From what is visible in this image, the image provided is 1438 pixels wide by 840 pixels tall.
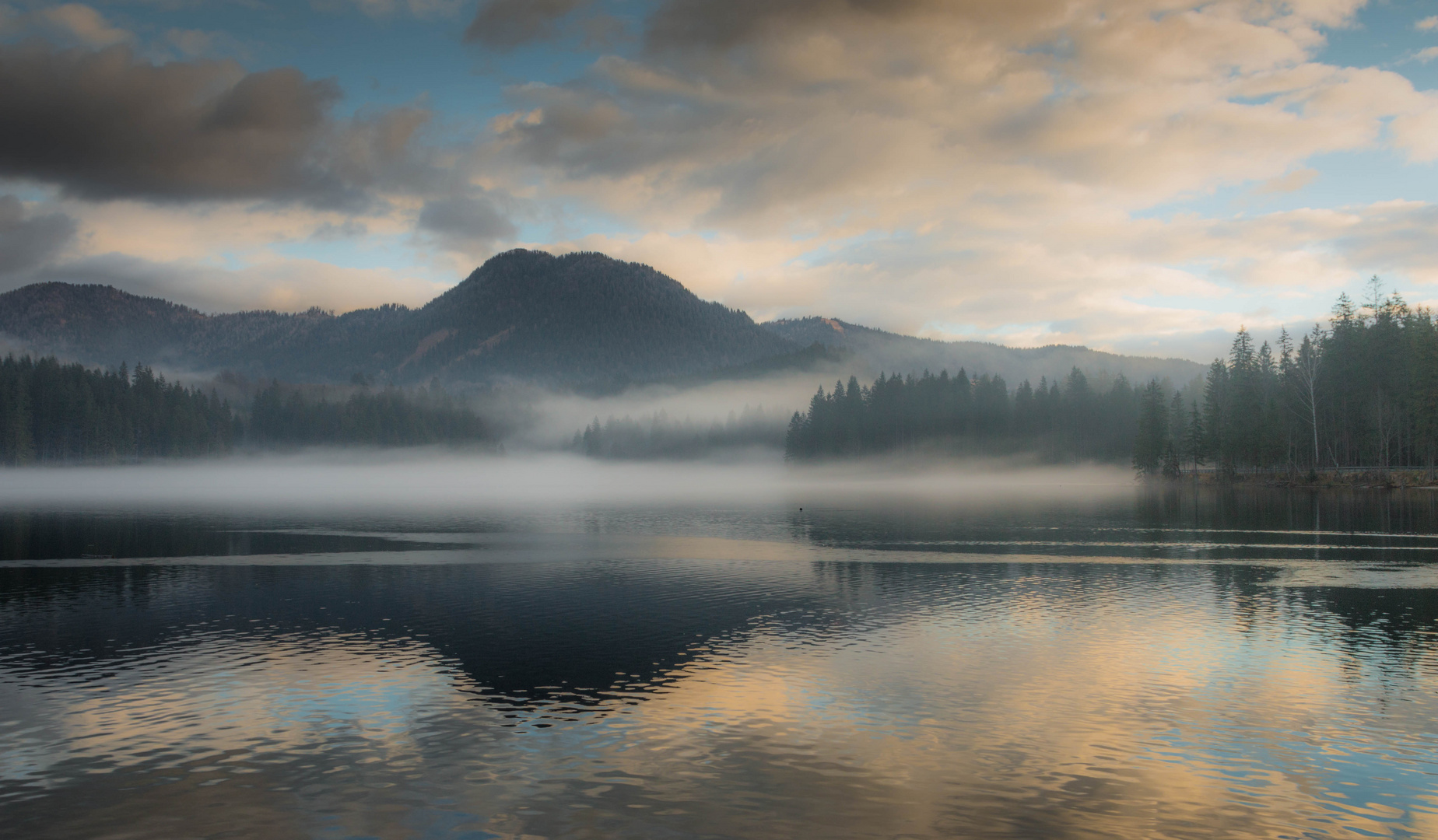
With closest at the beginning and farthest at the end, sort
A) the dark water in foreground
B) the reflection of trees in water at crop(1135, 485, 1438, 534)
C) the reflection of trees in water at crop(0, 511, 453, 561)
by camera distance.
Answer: the dark water in foreground
the reflection of trees in water at crop(0, 511, 453, 561)
the reflection of trees in water at crop(1135, 485, 1438, 534)

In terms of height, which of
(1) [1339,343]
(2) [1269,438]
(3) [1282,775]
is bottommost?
(3) [1282,775]

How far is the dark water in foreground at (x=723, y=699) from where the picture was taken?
1930 centimetres

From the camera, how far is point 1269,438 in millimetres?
147875

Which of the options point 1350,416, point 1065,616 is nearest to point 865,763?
point 1065,616

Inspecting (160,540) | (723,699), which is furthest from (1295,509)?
(160,540)

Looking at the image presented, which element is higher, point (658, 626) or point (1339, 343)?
point (1339, 343)

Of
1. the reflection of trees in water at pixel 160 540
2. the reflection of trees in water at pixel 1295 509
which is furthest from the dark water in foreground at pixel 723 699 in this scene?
the reflection of trees in water at pixel 1295 509

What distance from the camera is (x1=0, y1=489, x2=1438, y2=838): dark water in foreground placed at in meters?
19.3

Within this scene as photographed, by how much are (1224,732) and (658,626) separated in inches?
894

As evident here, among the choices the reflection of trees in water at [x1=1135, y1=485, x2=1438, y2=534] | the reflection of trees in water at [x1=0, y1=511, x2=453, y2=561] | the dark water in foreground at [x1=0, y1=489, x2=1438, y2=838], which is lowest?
the dark water in foreground at [x1=0, y1=489, x2=1438, y2=838]

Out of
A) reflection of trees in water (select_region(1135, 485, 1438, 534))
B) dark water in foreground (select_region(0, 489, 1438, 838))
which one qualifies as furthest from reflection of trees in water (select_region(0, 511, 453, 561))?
reflection of trees in water (select_region(1135, 485, 1438, 534))

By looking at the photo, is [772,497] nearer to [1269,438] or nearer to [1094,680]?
[1269,438]

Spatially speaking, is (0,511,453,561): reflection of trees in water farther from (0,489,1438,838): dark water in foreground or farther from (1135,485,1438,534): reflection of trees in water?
(1135,485,1438,534): reflection of trees in water

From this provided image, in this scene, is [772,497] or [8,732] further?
[772,497]
